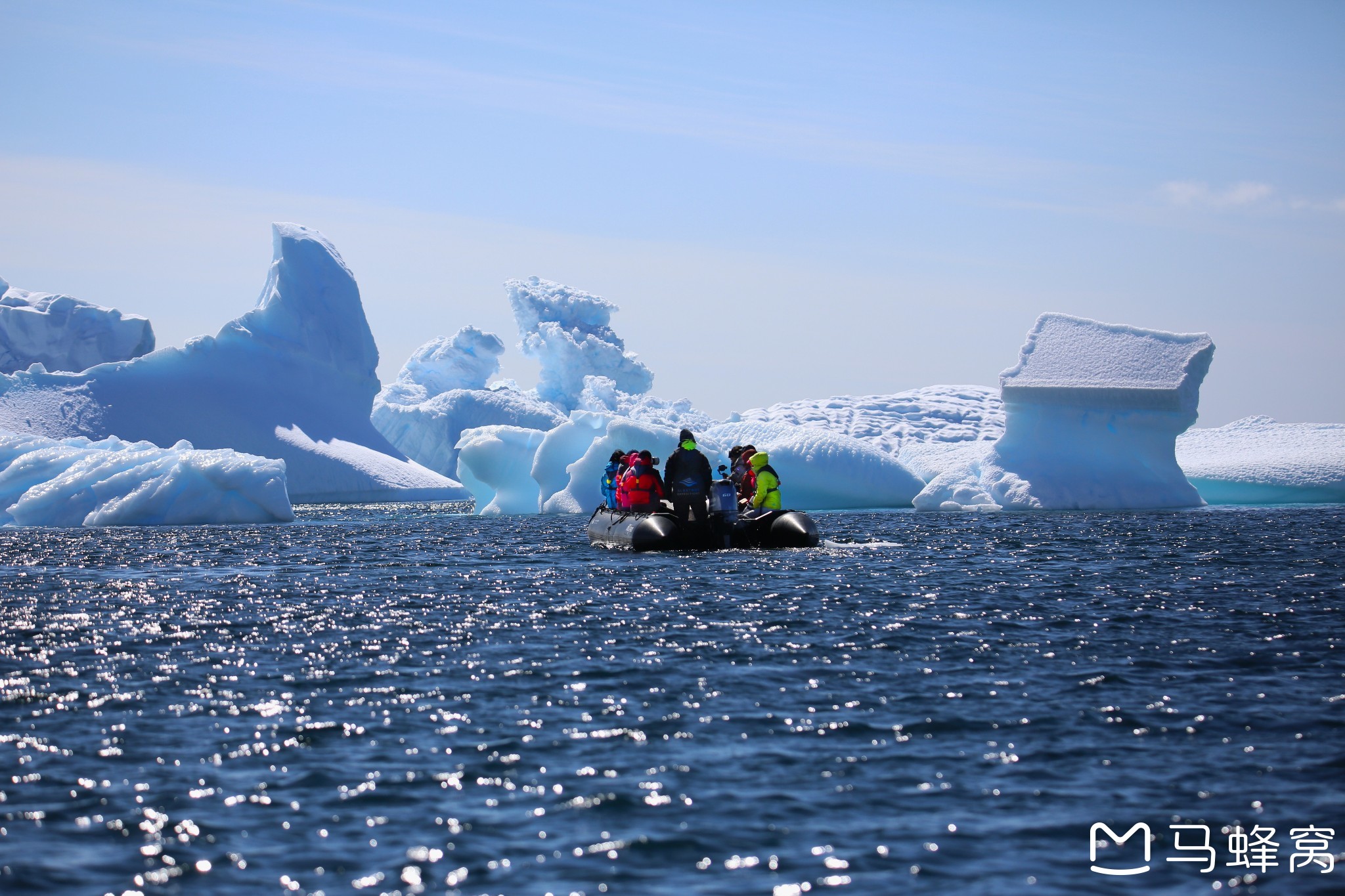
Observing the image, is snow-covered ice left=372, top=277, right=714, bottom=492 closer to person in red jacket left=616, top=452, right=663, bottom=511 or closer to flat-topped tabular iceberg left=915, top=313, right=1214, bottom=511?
flat-topped tabular iceberg left=915, top=313, right=1214, bottom=511

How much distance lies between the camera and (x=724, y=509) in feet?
73.9

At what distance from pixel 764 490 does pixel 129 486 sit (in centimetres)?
2214

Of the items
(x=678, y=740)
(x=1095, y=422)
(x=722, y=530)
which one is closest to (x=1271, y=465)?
(x=1095, y=422)

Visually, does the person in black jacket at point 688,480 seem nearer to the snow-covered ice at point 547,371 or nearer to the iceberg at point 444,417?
the iceberg at point 444,417

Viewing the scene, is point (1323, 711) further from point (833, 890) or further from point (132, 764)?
point (132, 764)

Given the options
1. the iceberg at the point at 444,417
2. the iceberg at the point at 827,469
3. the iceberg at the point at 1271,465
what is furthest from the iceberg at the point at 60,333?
the iceberg at the point at 1271,465

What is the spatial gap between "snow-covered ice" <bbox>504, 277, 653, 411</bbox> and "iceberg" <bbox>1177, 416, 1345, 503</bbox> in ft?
127

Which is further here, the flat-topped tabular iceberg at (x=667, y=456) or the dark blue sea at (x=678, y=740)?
the flat-topped tabular iceberg at (x=667, y=456)

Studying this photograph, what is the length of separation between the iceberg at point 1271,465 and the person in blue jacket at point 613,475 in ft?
96.3

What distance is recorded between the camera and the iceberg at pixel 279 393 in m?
53.4

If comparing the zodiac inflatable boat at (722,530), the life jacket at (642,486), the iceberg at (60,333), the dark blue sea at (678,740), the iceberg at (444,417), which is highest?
the iceberg at (60,333)

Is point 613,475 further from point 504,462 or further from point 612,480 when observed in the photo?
point 504,462

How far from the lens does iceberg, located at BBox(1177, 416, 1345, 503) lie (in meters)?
46.8

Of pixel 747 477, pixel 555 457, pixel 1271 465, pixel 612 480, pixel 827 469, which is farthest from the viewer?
pixel 1271 465
